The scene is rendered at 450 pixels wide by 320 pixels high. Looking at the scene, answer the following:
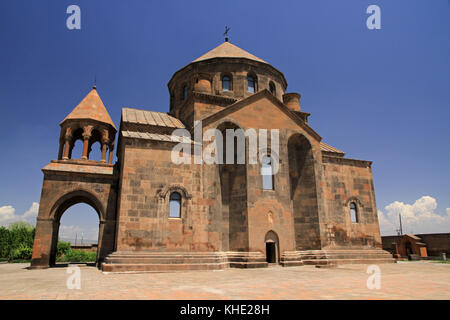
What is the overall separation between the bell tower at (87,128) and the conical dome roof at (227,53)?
7006 millimetres

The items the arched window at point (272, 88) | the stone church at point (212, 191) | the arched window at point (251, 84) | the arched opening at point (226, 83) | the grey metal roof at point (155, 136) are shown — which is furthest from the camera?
the arched window at point (272, 88)

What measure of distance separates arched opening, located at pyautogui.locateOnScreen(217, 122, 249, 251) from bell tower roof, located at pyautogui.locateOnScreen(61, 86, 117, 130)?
26.8 feet

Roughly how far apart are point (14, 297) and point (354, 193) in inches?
664

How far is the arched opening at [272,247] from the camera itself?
1457 cm

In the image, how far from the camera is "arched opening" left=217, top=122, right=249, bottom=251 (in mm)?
14250

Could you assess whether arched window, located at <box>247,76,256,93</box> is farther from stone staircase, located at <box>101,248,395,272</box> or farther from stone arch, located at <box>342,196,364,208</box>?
stone staircase, located at <box>101,248,395,272</box>

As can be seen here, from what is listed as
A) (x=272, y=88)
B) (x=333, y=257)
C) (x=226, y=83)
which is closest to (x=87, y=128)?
(x=226, y=83)

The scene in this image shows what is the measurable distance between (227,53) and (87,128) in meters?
10.1

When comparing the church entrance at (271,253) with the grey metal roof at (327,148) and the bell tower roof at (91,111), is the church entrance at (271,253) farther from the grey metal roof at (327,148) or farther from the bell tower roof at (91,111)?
the bell tower roof at (91,111)

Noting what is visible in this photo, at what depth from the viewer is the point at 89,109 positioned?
746 inches

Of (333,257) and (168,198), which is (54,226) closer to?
(168,198)

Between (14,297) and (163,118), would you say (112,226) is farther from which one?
(14,297)

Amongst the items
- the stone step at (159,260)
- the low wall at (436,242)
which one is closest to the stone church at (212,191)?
the stone step at (159,260)
